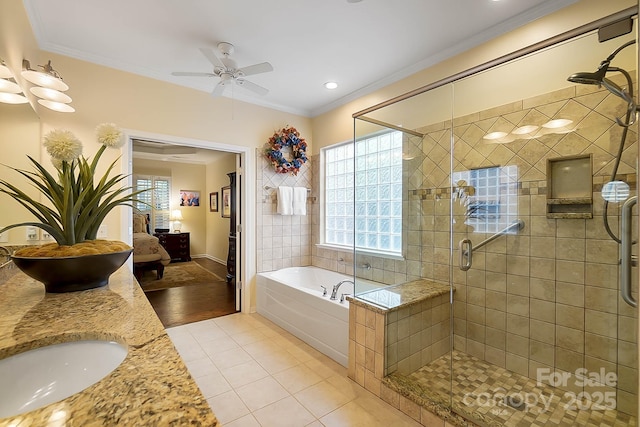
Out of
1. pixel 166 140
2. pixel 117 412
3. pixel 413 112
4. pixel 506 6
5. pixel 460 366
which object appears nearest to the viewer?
pixel 117 412

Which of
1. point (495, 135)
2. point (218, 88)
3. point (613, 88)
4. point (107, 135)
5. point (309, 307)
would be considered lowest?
point (309, 307)

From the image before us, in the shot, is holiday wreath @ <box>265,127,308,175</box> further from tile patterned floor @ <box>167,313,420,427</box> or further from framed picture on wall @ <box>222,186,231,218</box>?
framed picture on wall @ <box>222,186,231,218</box>

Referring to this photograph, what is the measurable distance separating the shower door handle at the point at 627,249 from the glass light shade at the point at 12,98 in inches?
122

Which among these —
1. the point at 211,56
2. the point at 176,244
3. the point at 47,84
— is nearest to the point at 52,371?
the point at 47,84

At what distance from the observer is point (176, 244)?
22.2ft

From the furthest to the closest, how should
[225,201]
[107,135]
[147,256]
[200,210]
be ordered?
[200,210], [225,201], [147,256], [107,135]

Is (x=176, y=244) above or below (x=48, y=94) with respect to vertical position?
below

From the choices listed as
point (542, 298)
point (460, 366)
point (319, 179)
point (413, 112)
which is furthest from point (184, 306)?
point (542, 298)

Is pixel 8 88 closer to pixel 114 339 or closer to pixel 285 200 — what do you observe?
pixel 114 339

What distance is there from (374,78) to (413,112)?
27.5 inches

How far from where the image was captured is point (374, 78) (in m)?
3.05

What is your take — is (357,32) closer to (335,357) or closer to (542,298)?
(542,298)

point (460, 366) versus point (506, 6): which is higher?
point (506, 6)

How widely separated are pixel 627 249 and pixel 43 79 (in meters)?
3.49
